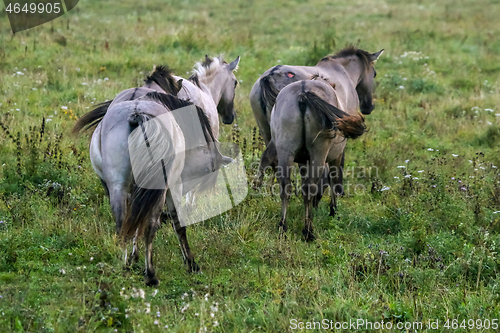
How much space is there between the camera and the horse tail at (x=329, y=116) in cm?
489

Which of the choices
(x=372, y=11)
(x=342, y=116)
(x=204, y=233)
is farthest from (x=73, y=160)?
(x=372, y=11)

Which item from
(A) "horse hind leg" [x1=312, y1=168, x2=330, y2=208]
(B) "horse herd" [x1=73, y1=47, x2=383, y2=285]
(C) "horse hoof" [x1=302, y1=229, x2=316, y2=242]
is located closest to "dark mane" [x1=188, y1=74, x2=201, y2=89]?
(B) "horse herd" [x1=73, y1=47, x2=383, y2=285]

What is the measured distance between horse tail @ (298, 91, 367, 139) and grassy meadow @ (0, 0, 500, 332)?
3.99 feet

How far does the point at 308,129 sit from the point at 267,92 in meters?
1.36

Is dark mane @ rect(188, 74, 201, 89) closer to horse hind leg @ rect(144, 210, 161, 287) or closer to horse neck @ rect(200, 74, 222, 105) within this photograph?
horse neck @ rect(200, 74, 222, 105)

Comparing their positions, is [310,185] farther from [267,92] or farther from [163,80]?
[163,80]

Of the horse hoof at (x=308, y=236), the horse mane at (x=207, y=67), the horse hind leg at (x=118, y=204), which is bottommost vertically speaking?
the horse hoof at (x=308, y=236)

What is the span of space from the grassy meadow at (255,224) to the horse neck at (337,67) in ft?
4.27

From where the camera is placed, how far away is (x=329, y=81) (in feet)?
21.2

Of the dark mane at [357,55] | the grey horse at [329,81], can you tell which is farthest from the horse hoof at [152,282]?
the dark mane at [357,55]

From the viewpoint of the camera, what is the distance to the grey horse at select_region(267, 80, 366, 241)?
16.3ft

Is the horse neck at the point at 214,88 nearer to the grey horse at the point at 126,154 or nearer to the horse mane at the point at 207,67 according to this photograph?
the horse mane at the point at 207,67

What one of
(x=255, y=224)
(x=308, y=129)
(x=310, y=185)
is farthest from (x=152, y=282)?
(x=308, y=129)

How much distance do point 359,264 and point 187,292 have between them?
1645 mm
